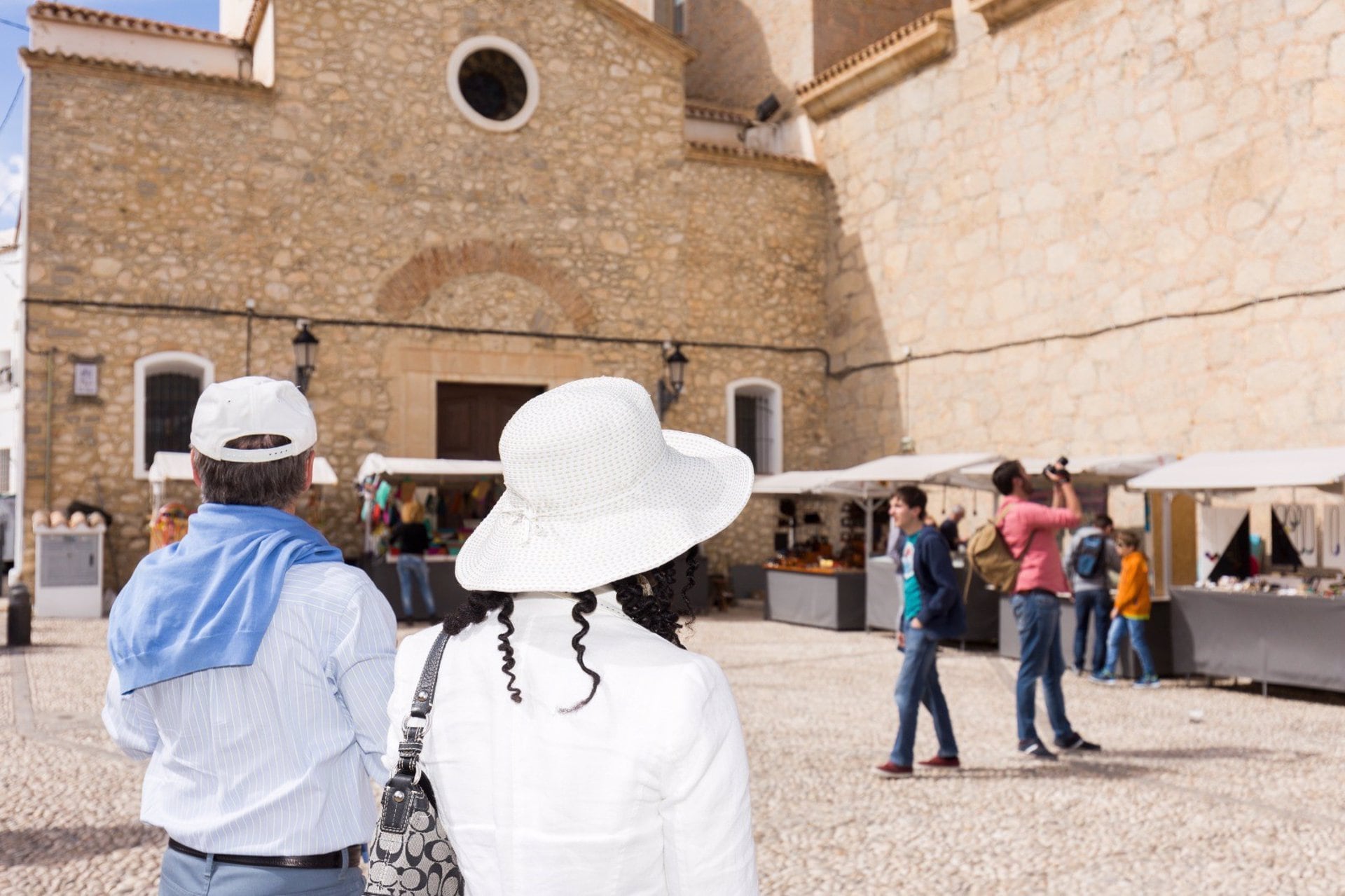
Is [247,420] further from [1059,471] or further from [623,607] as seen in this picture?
[1059,471]

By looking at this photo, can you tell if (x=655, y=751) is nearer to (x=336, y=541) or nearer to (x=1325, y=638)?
(x=1325, y=638)

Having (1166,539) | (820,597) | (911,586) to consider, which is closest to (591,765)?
(911,586)

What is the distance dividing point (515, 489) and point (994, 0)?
568 inches

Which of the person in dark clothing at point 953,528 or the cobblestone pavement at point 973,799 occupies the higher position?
the person in dark clothing at point 953,528

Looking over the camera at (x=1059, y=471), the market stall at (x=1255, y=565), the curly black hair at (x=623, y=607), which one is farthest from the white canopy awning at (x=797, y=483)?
the curly black hair at (x=623, y=607)

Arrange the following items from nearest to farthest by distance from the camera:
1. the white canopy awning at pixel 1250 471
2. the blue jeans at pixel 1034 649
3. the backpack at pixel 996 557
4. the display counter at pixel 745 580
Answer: the blue jeans at pixel 1034 649, the backpack at pixel 996 557, the white canopy awning at pixel 1250 471, the display counter at pixel 745 580

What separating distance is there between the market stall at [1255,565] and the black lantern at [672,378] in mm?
6697

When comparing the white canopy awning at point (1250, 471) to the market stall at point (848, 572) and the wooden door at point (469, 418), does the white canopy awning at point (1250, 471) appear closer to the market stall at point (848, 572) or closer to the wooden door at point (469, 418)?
the market stall at point (848, 572)

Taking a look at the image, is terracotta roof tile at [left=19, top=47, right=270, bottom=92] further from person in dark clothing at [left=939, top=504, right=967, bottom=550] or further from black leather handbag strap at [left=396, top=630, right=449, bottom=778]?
black leather handbag strap at [left=396, top=630, right=449, bottom=778]

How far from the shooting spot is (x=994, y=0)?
14297 mm

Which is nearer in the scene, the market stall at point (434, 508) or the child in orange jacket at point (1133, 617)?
the child in orange jacket at point (1133, 617)

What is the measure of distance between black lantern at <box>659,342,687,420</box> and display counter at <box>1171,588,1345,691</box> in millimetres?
8138

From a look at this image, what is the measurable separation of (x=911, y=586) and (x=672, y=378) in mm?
10761

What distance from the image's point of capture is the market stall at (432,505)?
13312mm
